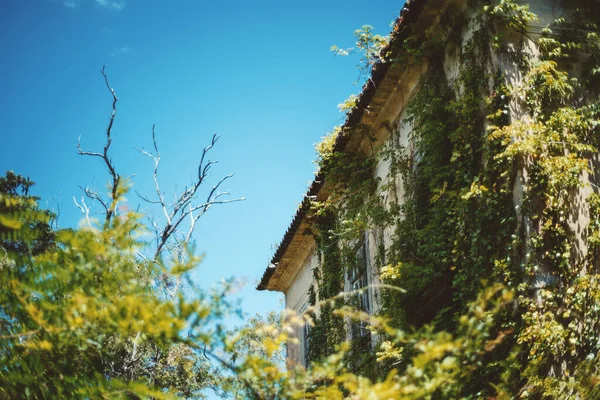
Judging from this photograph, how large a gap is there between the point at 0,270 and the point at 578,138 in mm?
5815

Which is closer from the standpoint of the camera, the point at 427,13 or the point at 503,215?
the point at 503,215

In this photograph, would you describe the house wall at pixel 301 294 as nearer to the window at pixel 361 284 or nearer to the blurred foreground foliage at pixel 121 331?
the window at pixel 361 284

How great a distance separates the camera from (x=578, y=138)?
6027mm

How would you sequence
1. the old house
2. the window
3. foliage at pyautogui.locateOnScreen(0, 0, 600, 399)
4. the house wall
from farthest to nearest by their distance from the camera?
the house wall < the window < the old house < foliage at pyautogui.locateOnScreen(0, 0, 600, 399)

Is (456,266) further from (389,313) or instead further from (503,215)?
(389,313)

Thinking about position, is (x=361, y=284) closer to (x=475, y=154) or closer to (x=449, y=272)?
(x=449, y=272)

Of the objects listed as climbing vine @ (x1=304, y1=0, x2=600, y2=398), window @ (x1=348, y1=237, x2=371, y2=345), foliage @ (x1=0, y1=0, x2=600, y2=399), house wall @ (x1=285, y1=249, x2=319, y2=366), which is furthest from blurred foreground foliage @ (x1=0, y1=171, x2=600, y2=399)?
house wall @ (x1=285, y1=249, x2=319, y2=366)

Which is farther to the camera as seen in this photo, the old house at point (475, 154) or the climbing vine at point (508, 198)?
the old house at point (475, 154)

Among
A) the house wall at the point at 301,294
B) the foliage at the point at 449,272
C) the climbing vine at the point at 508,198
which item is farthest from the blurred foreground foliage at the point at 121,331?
the house wall at the point at 301,294

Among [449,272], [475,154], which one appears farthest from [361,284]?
[475,154]

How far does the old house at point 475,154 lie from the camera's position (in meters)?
5.59

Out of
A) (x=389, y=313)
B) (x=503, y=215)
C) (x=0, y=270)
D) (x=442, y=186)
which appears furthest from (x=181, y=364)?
(x=0, y=270)

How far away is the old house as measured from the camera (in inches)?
220

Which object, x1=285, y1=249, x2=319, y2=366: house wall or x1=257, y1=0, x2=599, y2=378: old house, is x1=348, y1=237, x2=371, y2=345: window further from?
x1=285, y1=249, x2=319, y2=366: house wall
